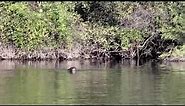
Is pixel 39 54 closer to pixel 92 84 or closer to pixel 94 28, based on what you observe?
A: pixel 94 28

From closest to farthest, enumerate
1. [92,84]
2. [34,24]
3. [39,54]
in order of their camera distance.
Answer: [92,84], [39,54], [34,24]

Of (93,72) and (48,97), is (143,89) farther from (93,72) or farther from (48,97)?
(93,72)

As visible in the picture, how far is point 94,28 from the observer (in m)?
42.2

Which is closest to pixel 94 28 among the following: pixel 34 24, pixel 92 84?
pixel 34 24

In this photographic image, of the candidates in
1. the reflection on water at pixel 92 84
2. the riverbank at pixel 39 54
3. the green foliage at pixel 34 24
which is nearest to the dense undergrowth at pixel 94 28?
the green foliage at pixel 34 24

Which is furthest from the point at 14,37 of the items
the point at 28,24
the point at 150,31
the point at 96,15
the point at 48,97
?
the point at 48,97

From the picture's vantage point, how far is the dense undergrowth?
40.8m

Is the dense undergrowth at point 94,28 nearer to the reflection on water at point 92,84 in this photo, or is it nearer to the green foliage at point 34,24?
the green foliage at point 34,24

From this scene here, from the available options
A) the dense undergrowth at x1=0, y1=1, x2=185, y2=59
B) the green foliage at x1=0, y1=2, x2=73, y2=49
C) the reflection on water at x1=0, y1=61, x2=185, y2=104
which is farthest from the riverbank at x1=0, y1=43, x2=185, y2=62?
the reflection on water at x1=0, y1=61, x2=185, y2=104

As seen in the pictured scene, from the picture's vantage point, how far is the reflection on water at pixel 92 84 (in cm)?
2378

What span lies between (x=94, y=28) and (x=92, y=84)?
1459 centimetres

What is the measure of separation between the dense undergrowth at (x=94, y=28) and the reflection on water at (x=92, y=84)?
12.3ft

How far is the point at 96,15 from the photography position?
42812 millimetres

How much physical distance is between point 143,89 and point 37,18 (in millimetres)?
16306
